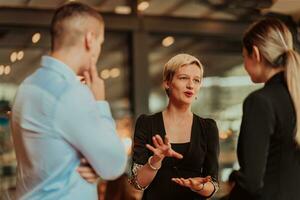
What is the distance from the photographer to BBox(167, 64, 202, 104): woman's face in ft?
7.39

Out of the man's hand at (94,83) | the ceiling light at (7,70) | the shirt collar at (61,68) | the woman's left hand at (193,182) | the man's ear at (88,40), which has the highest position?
the man's ear at (88,40)

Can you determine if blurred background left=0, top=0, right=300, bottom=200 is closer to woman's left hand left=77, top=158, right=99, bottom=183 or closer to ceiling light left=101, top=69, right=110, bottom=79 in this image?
ceiling light left=101, top=69, right=110, bottom=79

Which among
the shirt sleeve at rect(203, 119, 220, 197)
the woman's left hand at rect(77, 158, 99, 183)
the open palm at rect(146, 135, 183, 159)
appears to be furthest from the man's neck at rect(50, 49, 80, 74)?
the shirt sleeve at rect(203, 119, 220, 197)

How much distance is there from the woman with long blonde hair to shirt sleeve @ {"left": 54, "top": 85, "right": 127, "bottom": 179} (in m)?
0.43

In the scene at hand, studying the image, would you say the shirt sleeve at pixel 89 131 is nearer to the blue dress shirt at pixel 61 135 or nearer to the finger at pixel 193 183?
the blue dress shirt at pixel 61 135

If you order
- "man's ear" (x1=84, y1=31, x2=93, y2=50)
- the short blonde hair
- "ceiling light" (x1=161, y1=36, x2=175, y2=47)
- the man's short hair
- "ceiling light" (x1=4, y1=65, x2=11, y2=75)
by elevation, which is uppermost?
the man's short hair

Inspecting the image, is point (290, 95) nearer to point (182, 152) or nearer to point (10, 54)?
point (182, 152)

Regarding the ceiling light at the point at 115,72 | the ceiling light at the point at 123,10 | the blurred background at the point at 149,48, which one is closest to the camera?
the blurred background at the point at 149,48

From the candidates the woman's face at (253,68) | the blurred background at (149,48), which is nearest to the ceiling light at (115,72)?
the blurred background at (149,48)

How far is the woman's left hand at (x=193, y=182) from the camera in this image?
83.0 inches

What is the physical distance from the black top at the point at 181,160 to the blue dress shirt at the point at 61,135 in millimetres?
481

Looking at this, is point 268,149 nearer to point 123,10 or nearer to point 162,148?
point 162,148

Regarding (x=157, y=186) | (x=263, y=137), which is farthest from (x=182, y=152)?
(x=263, y=137)

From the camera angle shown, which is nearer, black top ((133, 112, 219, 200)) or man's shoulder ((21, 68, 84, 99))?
man's shoulder ((21, 68, 84, 99))
